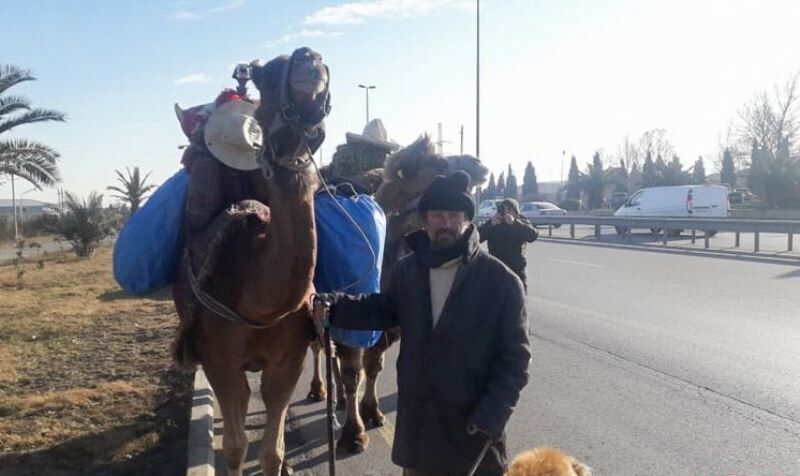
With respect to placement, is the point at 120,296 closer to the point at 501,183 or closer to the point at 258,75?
the point at 258,75

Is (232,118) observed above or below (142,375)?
above

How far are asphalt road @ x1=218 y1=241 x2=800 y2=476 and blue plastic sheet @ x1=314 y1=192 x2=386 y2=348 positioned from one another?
141 centimetres

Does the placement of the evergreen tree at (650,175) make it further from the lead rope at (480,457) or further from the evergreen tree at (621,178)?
the lead rope at (480,457)

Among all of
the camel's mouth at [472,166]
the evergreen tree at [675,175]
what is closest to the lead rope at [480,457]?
the camel's mouth at [472,166]

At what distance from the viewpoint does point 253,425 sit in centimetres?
612

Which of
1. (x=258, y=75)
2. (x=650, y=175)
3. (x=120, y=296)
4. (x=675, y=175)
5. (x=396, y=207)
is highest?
(x=650, y=175)

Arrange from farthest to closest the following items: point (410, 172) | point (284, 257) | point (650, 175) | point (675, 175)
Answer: point (650, 175) → point (675, 175) → point (410, 172) → point (284, 257)

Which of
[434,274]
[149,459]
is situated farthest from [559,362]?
[434,274]

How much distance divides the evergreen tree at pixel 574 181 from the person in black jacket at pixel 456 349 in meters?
84.8

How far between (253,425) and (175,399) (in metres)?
0.91

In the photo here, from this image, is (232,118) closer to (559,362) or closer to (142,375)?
(142,375)

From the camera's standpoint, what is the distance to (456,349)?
307 cm

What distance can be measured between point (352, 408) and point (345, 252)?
1.58 metres

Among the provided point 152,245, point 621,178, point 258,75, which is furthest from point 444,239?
point 621,178
